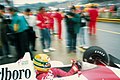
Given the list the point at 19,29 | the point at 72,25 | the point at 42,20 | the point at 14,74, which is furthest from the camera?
the point at 72,25

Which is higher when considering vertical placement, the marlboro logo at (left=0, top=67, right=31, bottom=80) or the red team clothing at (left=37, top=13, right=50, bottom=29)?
the red team clothing at (left=37, top=13, right=50, bottom=29)

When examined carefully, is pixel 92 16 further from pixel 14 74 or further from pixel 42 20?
pixel 14 74

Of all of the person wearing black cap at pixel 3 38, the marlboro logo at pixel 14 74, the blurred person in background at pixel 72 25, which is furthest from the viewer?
the blurred person in background at pixel 72 25

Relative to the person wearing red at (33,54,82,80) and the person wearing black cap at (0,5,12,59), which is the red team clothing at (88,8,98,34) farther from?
the person wearing red at (33,54,82,80)

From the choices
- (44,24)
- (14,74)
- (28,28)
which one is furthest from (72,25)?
(14,74)

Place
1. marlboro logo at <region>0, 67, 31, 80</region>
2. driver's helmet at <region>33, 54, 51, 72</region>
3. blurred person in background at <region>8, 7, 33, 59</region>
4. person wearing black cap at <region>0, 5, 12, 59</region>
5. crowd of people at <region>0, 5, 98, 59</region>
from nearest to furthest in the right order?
marlboro logo at <region>0, 67, 31, 80</region>, driver's helmet at <region>33, 54, 51, 72</region>, blurred person in background at <region>8, 7, 33, 59</region>, crowd of people at <region>0, 5, 98, 59</region>, person wearing black cap at <region>0, 5, 12, 59</region>

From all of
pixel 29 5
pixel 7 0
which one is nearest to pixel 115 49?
pixel 29 5

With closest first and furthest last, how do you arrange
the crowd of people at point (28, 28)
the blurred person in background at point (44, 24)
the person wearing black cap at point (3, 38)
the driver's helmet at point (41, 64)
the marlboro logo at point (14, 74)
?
the marlboro logo at point (14, 74) → the driver's helmet at point (41, 64) → the crowd of people at point (28, 28) → the person wearing black cap at point (3, 38) → the blurred person in background at point (44, 24)

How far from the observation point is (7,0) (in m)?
8.32

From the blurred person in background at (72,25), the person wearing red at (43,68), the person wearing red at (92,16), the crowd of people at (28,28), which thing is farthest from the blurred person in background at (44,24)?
the person wearing red at (43,68)

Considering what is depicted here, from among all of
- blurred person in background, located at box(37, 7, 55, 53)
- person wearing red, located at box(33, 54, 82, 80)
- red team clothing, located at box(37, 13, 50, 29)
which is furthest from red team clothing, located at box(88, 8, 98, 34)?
person wearing red, located at box(33, 54, 82, 80)

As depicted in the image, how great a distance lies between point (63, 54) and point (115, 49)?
1.92 metres

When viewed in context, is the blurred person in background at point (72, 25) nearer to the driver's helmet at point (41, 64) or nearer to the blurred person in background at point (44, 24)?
the blurred person in background at point (44, 24)

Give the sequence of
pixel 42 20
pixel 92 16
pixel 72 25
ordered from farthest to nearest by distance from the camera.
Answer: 1. pixel 92 16
2. pixel 72 25
3. pixel 42 20
